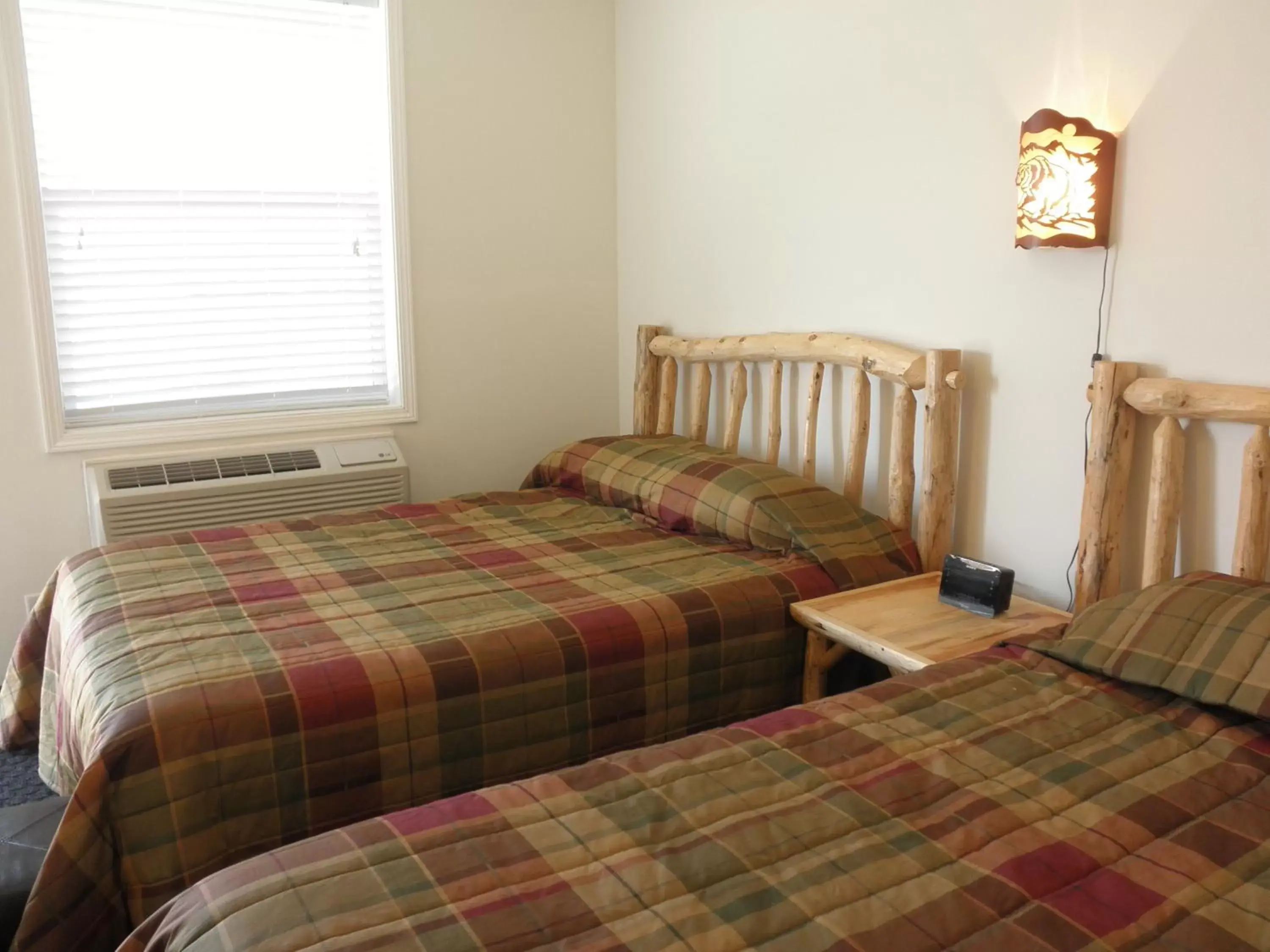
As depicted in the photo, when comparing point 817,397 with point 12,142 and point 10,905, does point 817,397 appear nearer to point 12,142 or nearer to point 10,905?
point 10,905

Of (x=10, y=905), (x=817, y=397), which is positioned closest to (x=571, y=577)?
(x=817, y=397)

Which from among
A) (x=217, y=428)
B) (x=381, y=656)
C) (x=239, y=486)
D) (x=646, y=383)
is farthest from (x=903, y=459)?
(x=217, y=428)

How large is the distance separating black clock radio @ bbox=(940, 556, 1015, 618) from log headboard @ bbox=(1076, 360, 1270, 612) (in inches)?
5.8

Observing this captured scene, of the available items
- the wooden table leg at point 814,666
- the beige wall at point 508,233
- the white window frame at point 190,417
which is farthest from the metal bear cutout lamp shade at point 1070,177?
the white window frame at point 190,417

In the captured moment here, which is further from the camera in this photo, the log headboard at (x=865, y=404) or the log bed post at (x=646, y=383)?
the log bed post at (x=646, y=383)

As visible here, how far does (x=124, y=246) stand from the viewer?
9.84ft

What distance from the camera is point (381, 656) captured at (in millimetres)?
1897

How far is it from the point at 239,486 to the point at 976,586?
82.0 inches

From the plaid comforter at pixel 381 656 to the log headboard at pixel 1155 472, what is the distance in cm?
49

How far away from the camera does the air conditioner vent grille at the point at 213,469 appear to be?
296cm

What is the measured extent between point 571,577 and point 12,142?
6.34 ft

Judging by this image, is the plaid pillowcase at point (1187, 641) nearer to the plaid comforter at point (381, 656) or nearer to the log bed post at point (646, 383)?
the plaid comforter at point (381, 656)

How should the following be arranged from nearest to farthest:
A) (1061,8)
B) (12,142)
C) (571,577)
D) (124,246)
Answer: (1061,8)
(571,577)
(12,142)
(124,246)

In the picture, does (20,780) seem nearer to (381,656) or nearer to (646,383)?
(381,656)
